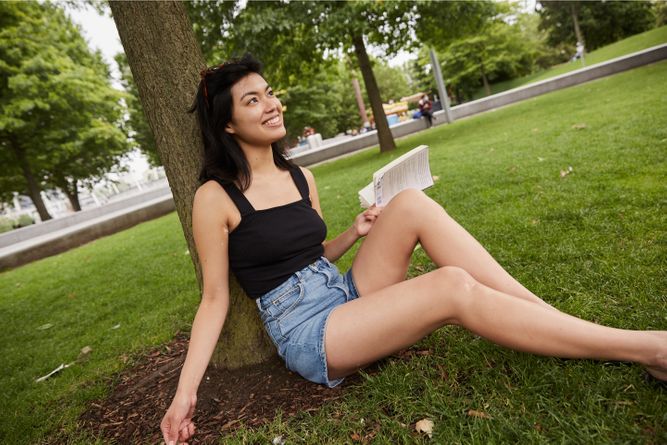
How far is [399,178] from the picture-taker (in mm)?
2469

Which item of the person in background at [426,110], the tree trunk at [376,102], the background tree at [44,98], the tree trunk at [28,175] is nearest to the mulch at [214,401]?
the tree trunk at [376,102]

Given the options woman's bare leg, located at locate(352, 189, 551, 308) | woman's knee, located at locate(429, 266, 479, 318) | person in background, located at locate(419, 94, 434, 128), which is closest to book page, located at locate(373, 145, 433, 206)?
woman's bare leg, located at locate(352, 189, 551, 308)

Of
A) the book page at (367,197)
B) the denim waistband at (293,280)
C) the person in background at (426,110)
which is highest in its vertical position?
the person in background at (426,110)

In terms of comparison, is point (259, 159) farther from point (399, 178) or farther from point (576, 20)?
point (576, 20)

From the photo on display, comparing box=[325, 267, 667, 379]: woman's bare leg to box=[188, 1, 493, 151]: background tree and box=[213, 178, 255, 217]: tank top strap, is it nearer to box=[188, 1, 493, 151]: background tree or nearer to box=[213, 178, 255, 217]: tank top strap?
box=[213, 178, 255, 217]: tank top strap

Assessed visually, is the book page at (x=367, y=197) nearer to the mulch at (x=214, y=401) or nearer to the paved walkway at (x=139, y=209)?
the mulch at (x=214, y=401)

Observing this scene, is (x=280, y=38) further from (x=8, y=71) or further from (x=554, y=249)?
(x=8, y=71)

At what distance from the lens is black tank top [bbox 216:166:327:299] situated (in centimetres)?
211

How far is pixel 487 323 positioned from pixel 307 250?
95cm

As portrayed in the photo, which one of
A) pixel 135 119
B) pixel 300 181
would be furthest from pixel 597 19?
pixel 300 181

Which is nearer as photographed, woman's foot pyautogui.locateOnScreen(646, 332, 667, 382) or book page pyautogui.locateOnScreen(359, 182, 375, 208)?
woman's foot pyautogui.locateOnScreen(646, 332, 667, 382)

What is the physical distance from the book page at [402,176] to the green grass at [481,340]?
2.95 feet

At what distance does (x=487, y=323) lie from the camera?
69.8 inches

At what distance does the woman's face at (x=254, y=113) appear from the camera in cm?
219
